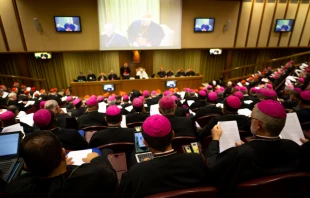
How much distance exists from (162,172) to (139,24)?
8376 mm

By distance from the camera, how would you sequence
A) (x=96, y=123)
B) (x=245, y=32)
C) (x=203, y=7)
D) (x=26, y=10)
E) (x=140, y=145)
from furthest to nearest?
(x=245, y=32), (x=203, y=7), (x=26, y=10), (x=96, y=123), (x=140, y=145)

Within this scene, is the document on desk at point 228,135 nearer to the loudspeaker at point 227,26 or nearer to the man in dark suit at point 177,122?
the man in dark suit at point 177,122

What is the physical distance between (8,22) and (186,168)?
9912 mm

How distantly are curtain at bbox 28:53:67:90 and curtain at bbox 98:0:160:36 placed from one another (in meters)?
3.30

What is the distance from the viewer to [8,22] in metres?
7.84

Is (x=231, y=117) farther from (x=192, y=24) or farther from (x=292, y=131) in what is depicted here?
(x=192, y=24)

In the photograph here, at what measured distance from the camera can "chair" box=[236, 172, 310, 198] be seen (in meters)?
1.27

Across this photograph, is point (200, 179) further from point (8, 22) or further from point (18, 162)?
point (8, 22)

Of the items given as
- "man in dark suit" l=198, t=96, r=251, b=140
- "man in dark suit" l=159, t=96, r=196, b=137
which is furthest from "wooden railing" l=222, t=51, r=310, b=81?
"man in dark suit" l=159, t=96, r=196, b=137

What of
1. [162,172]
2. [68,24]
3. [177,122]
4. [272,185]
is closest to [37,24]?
[68,24]

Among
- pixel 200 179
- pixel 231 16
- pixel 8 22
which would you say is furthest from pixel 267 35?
pixel 8 22

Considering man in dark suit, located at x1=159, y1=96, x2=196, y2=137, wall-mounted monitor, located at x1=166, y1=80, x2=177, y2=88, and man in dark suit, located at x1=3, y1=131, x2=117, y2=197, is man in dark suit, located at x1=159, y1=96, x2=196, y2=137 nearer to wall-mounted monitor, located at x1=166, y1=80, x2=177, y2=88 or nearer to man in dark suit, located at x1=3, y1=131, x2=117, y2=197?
man in dark suit, located at x1=3, y1=131, x2=117, y2=197

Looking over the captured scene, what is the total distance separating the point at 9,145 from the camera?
212 centimetres

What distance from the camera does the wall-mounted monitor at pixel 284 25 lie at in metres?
9.87
